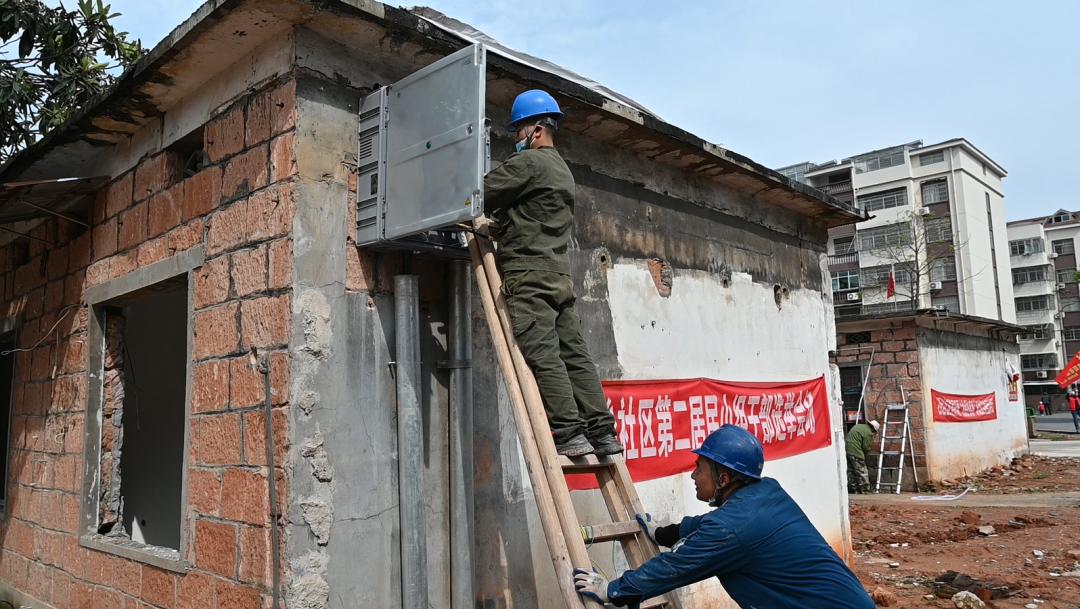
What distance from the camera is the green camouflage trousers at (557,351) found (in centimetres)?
324

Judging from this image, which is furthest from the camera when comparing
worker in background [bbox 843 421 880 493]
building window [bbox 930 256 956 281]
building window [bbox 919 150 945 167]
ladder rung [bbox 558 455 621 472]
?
building window [bbox 930 256 956 281]

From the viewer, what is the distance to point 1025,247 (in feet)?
178

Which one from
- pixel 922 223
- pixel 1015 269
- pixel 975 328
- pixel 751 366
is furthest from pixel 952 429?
pixel 1015 269

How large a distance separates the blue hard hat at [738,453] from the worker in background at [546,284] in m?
0.53

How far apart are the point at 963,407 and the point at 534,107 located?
46.5 ft

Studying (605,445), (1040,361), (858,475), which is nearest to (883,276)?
(1040,361)

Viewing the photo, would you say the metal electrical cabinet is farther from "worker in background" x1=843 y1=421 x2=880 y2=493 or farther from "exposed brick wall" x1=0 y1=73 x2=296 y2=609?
"worker in background" x1=843 y1=421 x2=880 y2=493

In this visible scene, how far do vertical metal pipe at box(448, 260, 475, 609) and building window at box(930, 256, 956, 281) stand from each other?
152ft

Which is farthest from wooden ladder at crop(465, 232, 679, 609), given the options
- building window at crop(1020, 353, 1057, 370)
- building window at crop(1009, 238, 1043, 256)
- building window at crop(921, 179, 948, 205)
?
building window at crop(1009, 238, 1043, 256)

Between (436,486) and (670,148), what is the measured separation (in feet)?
9.99

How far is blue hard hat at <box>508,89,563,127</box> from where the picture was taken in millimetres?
3625

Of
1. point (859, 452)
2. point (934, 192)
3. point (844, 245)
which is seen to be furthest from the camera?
point (844, 245)

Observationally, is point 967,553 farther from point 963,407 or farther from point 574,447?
point 963,407

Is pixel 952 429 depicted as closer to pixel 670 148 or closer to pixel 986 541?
pixel 986 541
